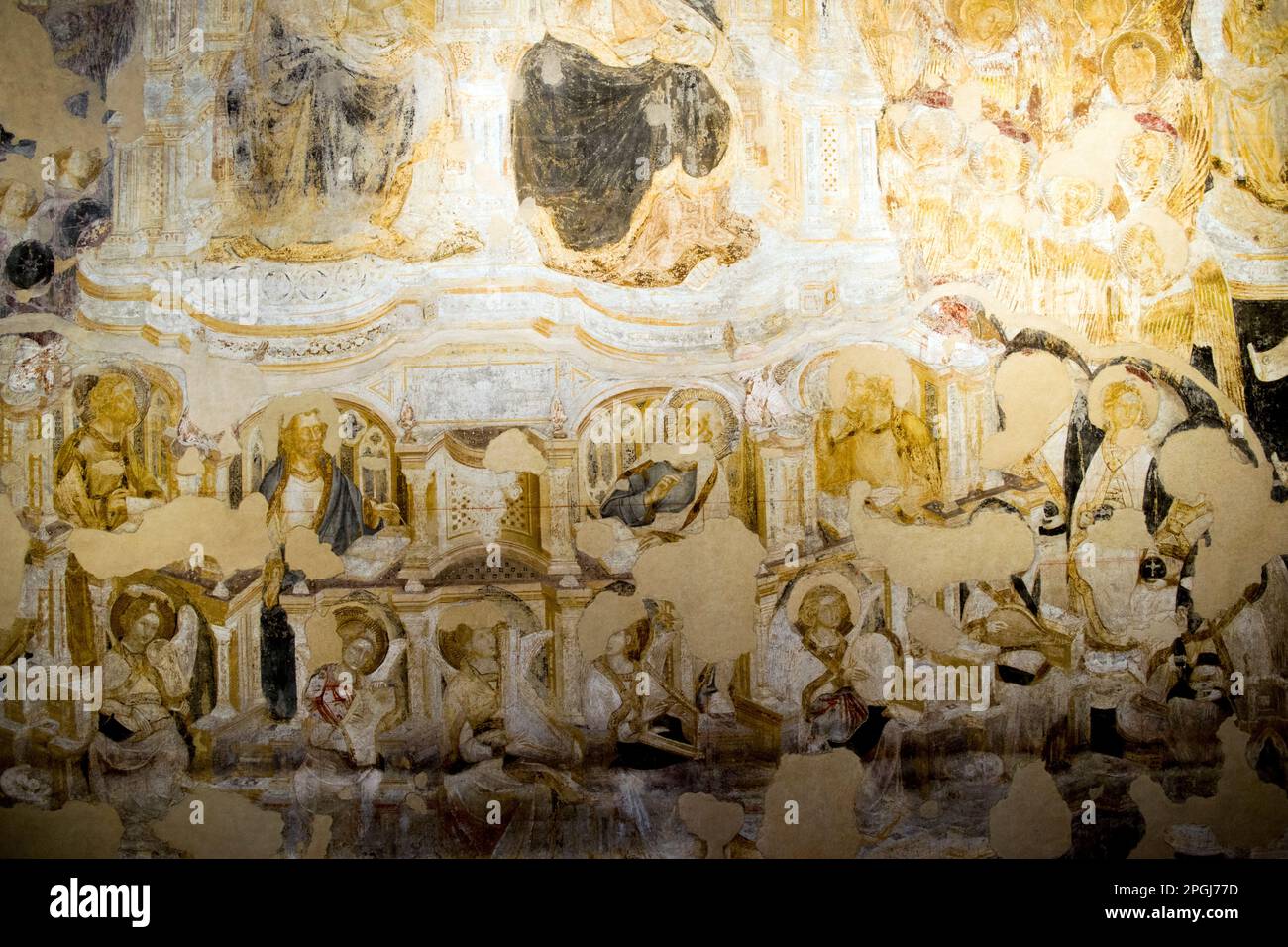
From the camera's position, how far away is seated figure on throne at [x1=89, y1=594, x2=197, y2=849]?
574 centimetres

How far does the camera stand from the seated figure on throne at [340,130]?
5.87 metres

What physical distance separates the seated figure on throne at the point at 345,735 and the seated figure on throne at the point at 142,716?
2.12ft

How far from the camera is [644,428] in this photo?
5.83 metres

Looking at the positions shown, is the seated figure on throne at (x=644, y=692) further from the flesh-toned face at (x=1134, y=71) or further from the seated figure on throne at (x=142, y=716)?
the flesh-toned face at (x=1134, y=71)

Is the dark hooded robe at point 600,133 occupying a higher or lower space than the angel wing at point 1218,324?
higher

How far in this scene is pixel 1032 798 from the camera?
18.8ft

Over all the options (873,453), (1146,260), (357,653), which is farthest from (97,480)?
(1146,260)

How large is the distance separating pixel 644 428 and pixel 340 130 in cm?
227

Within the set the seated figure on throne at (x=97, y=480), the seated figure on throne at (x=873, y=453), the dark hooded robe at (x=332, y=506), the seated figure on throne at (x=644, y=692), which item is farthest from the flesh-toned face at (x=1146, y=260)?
the seated figure on throne at (x=97, y=480)

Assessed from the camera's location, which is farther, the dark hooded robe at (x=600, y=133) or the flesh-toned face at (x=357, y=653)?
the dark hooded robe at (x=600, y=133)

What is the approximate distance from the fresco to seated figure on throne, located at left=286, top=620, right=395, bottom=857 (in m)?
0.02

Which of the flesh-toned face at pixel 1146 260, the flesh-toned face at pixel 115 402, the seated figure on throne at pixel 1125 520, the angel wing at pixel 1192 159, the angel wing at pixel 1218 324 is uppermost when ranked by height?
A: the angel wing at pixel 1192 159
